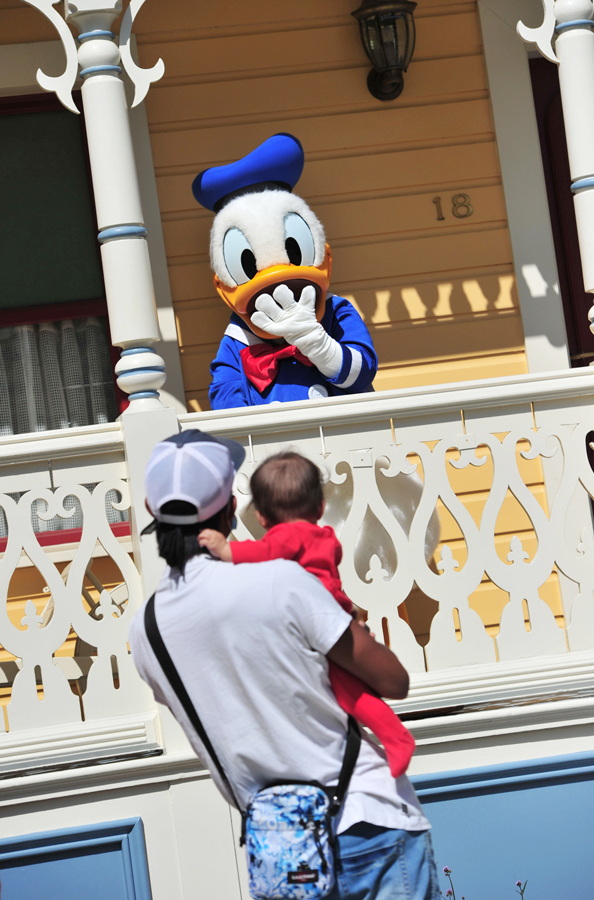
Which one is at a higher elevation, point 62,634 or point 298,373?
point 298,373

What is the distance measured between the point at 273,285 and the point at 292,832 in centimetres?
279

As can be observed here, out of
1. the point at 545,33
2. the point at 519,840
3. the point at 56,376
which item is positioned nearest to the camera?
the point at 519,840

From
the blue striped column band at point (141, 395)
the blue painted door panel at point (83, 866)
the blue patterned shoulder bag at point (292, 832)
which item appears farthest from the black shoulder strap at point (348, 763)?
the blue striped column band at point (141, 395)

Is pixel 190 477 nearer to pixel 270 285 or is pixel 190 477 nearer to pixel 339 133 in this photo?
pixel 270 285

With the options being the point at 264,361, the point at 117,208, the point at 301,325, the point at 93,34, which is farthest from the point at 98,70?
the point at 264,361

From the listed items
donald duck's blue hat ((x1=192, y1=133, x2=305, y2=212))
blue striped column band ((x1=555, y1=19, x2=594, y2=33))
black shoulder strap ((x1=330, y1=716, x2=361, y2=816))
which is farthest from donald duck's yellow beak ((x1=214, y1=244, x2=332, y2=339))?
black shoulder strap ((x1=330, y1=716, x2=361, y2=816))

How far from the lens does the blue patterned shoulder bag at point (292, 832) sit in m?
1.74

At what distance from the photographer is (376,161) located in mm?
5027

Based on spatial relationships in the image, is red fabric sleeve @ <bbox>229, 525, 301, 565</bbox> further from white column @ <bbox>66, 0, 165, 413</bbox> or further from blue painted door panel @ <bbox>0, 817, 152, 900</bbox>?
blue painted door panel @ <bbox>0, 817, 152, 900</bbox>

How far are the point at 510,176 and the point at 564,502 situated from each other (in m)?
2.25

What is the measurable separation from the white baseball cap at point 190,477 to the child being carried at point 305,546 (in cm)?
7

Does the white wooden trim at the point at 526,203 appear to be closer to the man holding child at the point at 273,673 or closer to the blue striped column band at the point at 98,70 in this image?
the blue striped column band at the point at 98,70

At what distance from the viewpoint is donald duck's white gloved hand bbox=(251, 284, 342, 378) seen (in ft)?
12.7

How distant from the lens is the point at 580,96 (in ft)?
12.5
